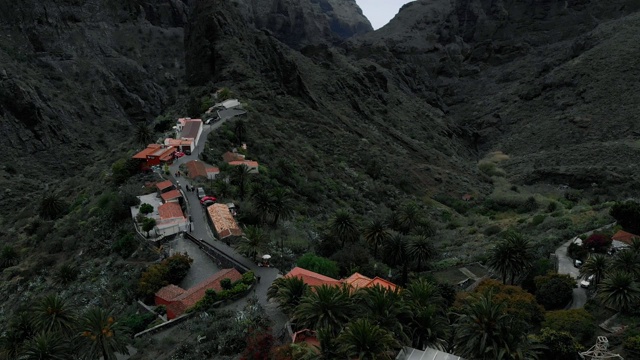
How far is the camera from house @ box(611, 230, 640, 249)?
41188 mm

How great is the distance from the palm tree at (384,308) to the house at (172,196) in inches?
1065

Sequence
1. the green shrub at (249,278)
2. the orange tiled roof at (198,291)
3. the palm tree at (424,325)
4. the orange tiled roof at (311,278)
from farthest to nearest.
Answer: the green shrub at (249,278) → the orange tiled roof at (198,291) → the orange tiled roof at (311,278) → the palm tree at (424,325)

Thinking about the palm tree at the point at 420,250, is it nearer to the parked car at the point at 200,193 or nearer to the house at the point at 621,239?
the house at the point at 621,239

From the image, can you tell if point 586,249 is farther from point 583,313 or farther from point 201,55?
point 201,55

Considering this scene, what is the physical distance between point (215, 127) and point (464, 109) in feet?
369

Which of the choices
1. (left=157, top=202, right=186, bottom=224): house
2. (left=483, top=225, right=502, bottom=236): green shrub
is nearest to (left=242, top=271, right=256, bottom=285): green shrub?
(left=157, top=202, right=186, bottom=224): house

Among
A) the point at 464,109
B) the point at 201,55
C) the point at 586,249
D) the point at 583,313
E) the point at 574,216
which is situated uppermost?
the point at 201,55

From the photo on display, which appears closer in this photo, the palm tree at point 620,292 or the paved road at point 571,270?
the palm tree at point 620,292

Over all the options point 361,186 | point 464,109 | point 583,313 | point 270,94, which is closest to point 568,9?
point 464,109

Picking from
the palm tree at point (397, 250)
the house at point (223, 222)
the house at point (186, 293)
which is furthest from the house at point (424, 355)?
the house at point (223, 222)

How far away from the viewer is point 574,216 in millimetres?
56000

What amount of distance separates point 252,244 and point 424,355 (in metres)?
18.0

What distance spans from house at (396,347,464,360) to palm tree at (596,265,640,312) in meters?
13.8

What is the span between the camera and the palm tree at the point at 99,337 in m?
26.3
